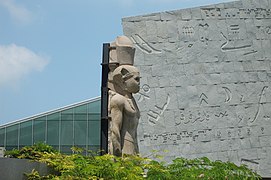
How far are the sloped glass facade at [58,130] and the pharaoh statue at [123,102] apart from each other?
→ 623 inches

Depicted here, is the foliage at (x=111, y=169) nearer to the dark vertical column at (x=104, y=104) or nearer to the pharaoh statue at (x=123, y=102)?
the pharaoh statue at (x=123, y=102)

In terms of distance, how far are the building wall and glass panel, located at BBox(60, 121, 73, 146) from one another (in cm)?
912

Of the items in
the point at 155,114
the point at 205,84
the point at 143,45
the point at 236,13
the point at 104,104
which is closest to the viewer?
the point at 104,104

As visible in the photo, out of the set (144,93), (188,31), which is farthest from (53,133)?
(188,31)

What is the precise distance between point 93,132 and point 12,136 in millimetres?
3994

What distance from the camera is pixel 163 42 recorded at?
16453mm

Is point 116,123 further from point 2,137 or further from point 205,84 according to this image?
point 2,137

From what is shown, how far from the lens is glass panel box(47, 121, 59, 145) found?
939 inches

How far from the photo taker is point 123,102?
25.6ft

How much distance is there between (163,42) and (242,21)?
10.3 ft

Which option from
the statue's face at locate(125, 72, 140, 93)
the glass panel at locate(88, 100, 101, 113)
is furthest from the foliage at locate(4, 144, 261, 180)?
the glass panel at locate(88, 100, 101, 113)

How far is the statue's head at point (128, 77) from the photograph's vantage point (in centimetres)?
A: 797

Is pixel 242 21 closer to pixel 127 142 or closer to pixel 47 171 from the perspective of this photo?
pixel 127 142

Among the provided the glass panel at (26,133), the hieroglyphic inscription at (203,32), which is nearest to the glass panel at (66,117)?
the glass panel at (26,133)
